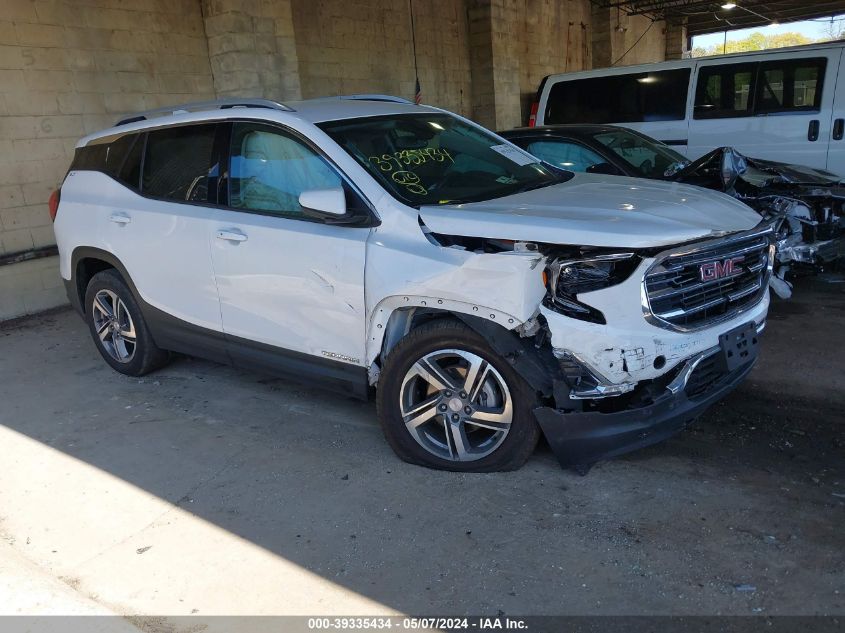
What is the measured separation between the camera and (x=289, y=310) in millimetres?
3969

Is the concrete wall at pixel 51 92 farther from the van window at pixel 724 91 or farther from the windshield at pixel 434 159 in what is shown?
the van window at pixel 724 91

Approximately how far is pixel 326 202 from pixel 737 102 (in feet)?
21.3

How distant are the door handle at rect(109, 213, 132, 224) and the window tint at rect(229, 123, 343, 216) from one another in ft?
3.41

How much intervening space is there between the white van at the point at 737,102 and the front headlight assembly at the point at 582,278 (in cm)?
599

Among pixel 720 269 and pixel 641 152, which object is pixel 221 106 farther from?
pixel 641 152

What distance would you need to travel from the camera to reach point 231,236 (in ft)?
13.5

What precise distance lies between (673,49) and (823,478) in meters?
28.3

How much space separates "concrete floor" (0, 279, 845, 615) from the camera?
9.16ft

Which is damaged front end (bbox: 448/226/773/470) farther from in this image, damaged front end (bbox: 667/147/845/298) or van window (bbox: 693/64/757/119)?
van window (bbox: 693/64/757/119)

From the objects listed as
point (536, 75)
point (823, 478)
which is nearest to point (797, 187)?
point (823, 478)

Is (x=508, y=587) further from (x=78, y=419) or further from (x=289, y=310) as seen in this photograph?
(x=78, y=419)

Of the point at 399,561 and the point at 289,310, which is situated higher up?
the point at 289,310

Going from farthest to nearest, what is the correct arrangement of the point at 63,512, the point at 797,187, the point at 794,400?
the point at 797,187, the point at 794,400, the point at 63,512

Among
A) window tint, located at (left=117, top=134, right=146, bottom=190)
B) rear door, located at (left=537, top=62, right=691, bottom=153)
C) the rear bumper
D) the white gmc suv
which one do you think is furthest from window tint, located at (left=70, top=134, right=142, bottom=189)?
rear door, located at (left=537, top=62, right=691, bottom=153)
